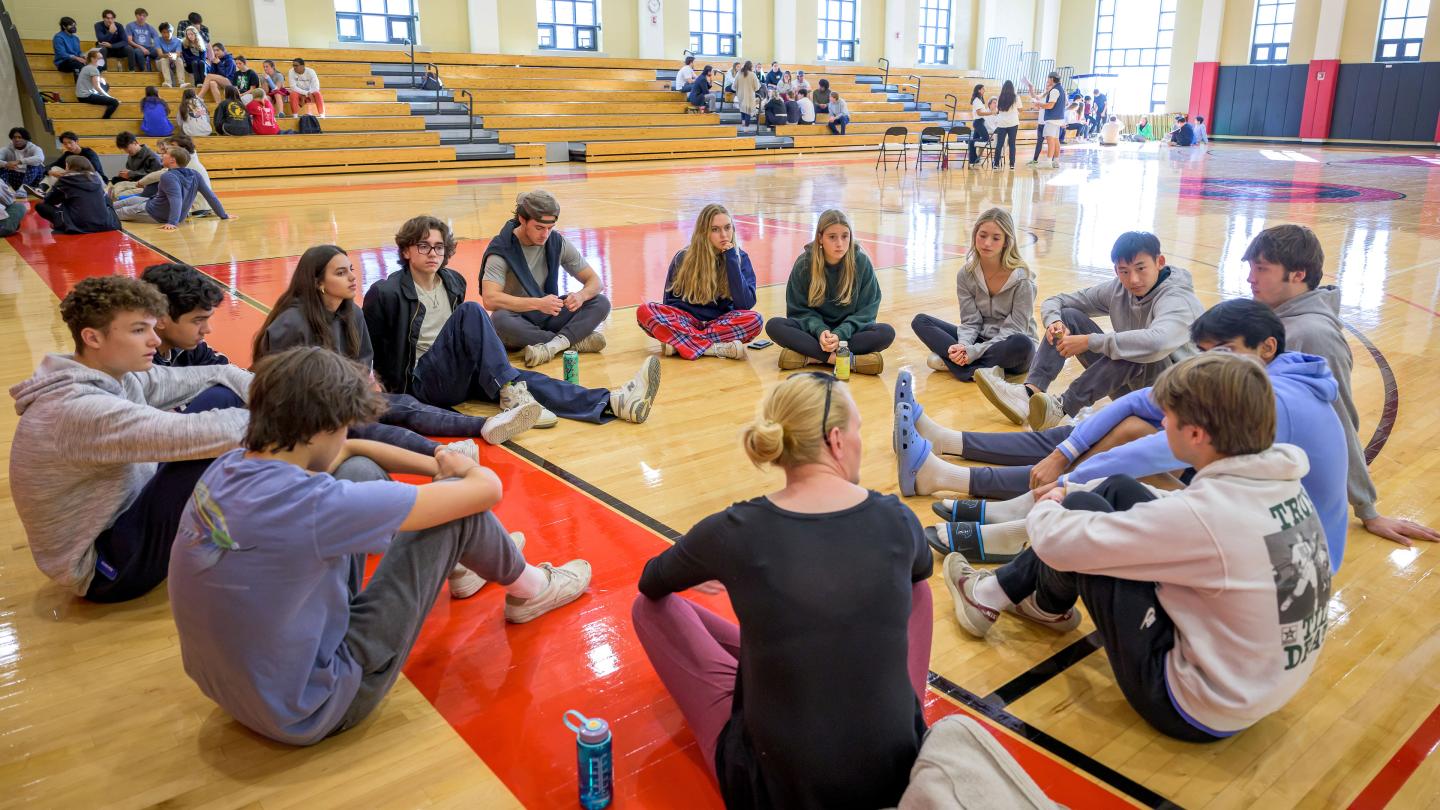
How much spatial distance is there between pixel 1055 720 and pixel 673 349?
3799 millimetres

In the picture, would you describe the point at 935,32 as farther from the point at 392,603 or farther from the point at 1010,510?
the point at 392,603

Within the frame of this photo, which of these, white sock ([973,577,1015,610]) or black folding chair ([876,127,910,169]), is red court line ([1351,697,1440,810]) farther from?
black folding chair ([876,127,910,169])

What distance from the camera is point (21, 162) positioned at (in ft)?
44.5

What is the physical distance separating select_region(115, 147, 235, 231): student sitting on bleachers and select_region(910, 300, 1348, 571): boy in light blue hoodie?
35.8ft

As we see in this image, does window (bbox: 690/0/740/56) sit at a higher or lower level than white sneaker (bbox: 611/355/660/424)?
higher

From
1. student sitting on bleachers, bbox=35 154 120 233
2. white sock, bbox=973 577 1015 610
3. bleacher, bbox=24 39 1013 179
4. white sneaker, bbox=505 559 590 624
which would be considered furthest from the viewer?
bleacher, bbox=24 39 1013 179

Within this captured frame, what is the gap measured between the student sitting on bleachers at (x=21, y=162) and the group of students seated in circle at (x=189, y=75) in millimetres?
2231

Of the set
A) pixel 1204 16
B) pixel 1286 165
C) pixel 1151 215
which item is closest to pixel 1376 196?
pixel 1151 215

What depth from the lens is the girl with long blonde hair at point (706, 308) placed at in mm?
5867

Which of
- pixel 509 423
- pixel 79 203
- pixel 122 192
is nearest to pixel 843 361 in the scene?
pixel 509 423

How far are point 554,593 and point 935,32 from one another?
34.6 meters

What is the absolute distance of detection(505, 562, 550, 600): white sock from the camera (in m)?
2.92

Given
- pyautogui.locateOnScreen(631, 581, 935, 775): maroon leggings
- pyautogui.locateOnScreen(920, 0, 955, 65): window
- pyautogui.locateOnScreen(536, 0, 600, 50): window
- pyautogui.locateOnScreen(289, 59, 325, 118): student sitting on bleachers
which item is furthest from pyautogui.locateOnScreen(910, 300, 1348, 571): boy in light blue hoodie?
pyautogui.locateOnScreen(920, 0, 955, 65): window

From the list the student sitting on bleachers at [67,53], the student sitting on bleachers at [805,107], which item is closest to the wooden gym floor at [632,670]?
the student sitting on bleachers at [67,53]
